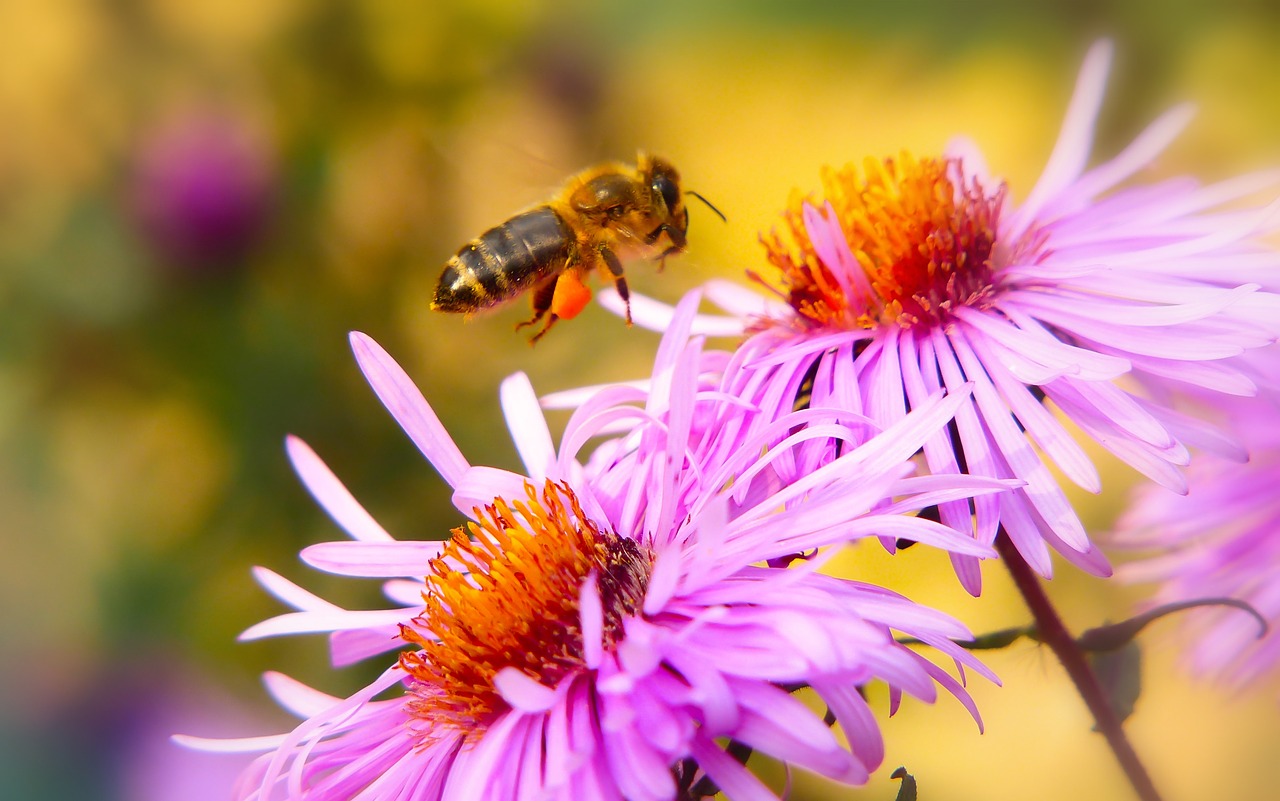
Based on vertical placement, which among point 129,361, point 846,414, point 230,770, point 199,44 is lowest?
point 230,770

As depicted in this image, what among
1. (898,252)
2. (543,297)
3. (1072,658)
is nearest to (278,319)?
(543,297)

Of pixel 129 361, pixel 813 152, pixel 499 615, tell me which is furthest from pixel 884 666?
pixel 813 152

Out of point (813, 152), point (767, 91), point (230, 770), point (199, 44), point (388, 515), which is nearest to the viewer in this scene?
point (230, 770)

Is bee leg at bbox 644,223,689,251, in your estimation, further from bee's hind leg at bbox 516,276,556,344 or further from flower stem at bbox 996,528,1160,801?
flower stem at bbox 996,528,1160,801

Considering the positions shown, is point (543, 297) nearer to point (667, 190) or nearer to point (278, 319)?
point (667, 190)

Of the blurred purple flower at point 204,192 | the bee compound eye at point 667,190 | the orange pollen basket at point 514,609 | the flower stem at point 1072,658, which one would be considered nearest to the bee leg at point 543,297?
the bee compound eye at point 667,190

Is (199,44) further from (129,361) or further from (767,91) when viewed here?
(767,91)

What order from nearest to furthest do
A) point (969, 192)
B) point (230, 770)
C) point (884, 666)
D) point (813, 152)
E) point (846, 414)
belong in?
point (884, 666)
point (846, 414)
point (969, 192)
point (230, 770)
point (813, 152)
